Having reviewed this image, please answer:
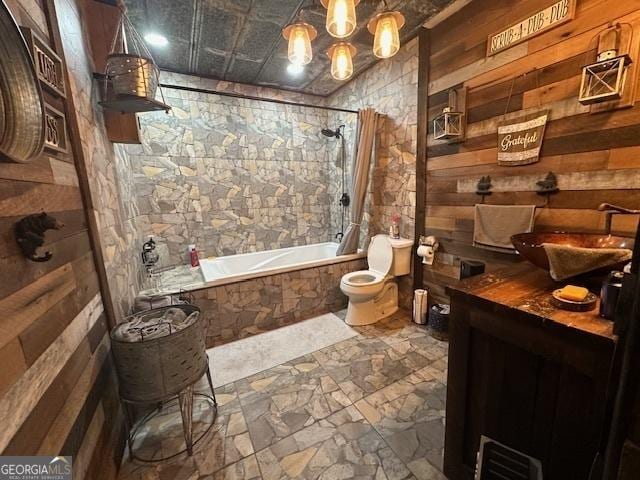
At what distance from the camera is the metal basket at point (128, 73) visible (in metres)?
1.43

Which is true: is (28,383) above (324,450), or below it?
above

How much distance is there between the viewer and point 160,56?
262 cm

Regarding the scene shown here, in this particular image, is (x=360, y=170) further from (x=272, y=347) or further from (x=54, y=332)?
(x=54, y=332)

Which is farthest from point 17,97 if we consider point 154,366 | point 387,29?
point 387,29

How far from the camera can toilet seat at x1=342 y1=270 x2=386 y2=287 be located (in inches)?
104

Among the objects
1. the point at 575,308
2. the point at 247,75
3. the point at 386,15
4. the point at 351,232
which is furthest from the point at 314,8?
the point at 575,308

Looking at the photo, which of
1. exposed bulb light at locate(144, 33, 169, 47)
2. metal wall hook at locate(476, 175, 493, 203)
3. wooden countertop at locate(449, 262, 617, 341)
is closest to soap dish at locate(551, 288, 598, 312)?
wooden countertop at locate(449, 262, 617, 341)

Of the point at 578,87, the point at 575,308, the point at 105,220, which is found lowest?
the point at 575,308

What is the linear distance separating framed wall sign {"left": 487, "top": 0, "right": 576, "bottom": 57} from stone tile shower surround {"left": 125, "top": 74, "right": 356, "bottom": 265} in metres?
2.20

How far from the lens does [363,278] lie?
110 inches

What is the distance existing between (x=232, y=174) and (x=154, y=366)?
256 centimetres

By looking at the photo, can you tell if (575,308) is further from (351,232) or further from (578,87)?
(351,232)

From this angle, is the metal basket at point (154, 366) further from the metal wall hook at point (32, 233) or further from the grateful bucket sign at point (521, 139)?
the grateful bucket sign at point (521, 139)

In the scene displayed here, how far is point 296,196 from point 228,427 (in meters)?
2.85
